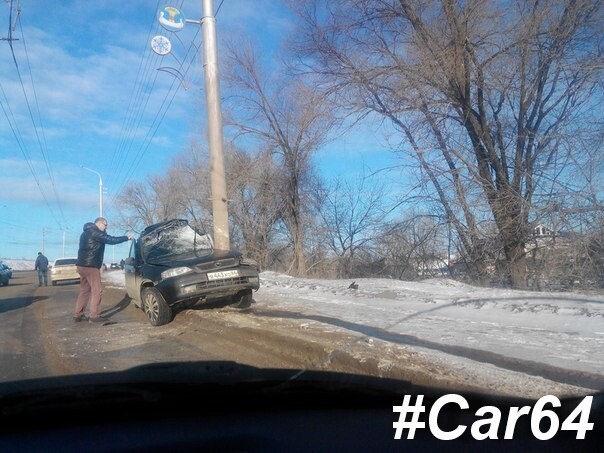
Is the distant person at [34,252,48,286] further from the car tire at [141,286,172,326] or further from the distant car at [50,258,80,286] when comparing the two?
the car tire at [141,286,172,326]

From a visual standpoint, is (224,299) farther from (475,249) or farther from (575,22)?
(575,22)

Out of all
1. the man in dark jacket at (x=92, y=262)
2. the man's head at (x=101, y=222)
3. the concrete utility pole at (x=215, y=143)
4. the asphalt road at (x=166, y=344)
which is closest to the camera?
the asphalt road at (x=166, y=344)

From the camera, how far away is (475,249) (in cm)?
1463

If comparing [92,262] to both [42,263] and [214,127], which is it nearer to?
[214,127]

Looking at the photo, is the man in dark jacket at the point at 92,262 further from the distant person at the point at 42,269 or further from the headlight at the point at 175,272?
the distant person at the point at 42,269

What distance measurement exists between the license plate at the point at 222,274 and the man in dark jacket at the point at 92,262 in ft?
6.84

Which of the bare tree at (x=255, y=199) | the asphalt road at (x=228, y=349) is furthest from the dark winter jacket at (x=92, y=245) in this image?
the bare tree at (x=255, y=199)

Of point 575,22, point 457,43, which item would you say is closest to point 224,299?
point 457,43

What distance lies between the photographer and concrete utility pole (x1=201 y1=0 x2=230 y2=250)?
41.1ft

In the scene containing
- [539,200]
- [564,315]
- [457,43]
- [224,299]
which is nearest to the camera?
[564,315]

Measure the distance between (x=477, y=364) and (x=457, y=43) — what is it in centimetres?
1108

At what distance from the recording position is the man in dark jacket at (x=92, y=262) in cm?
926

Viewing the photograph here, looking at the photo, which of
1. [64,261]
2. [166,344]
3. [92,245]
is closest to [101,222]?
[92,245]

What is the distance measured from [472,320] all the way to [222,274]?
388cm
